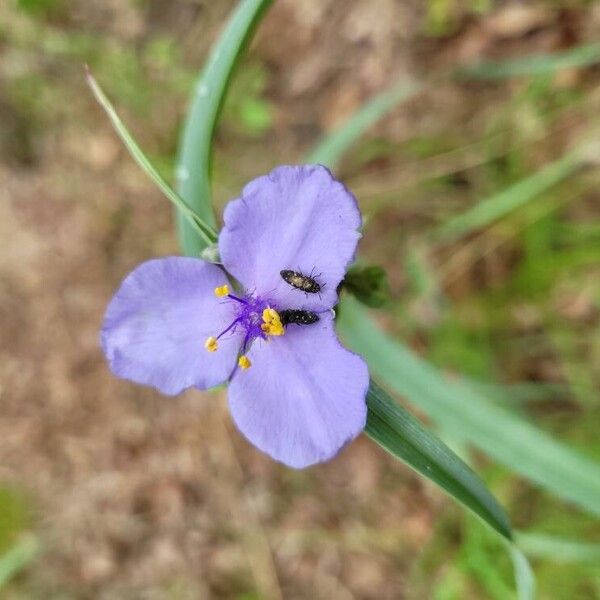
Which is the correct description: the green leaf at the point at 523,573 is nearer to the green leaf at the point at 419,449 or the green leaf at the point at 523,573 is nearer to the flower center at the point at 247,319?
the green leaf at the point at 419,449

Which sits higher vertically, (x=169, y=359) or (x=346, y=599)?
(x=169, y=359)

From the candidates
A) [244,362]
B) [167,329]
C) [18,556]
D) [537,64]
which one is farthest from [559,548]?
[18,556]

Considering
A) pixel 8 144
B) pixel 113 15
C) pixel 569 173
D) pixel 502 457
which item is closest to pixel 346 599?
pixel 502 457

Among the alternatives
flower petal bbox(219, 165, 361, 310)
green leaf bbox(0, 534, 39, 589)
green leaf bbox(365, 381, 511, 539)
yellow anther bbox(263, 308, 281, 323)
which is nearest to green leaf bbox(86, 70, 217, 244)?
flower petal bbox(219, 165, 361, 310)

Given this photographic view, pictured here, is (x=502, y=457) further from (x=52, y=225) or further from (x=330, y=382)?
(x=52, y=225)

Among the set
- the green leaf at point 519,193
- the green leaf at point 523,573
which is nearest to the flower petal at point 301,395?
the green leaf at point 523,573

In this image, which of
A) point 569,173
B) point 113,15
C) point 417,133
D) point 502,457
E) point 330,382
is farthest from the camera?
point 113,15
